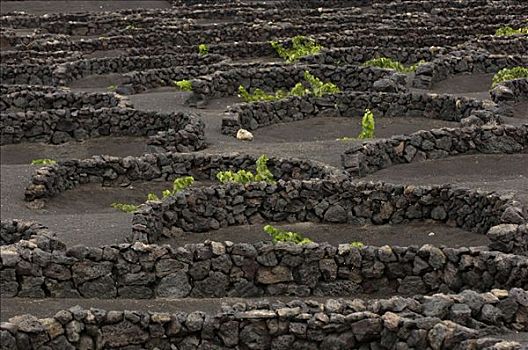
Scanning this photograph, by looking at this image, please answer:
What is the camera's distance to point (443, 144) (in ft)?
121

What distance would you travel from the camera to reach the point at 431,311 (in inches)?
744

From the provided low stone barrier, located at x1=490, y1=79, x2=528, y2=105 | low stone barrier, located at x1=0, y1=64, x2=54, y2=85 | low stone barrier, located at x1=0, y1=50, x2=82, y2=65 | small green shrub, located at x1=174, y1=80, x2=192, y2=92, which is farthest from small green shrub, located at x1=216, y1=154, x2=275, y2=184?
low stone barrier, located at x1=0, y1=50, x2=82, y2=65

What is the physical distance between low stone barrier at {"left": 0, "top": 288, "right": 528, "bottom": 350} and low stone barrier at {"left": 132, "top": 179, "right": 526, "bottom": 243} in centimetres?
940

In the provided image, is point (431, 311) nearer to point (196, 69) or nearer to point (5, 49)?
point (196, 69)

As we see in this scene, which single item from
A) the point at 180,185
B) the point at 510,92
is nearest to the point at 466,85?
the point at 510,92

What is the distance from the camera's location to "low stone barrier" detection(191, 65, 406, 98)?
51812 millimetres

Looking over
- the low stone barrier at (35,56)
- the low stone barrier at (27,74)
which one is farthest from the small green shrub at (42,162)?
the low stone barrier at (35,56)

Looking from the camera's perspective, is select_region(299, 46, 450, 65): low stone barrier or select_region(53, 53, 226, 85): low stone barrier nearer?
select_region(299, 46, 450, 65): low stone barrier

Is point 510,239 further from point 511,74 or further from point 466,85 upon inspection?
point 466,85

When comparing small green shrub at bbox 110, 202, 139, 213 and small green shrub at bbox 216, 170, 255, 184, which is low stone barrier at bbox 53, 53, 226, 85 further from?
small green shrub at bbox 216, 170, 255, 184

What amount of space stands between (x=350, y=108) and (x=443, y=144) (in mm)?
9938

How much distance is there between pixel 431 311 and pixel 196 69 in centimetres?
3834

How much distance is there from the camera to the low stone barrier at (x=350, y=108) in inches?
1732

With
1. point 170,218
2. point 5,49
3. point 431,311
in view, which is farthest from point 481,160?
point 5,49
